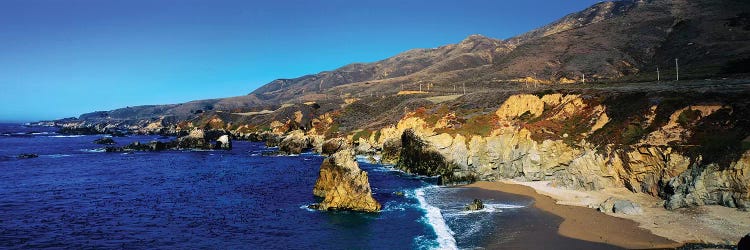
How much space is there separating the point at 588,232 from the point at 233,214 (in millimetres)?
31118

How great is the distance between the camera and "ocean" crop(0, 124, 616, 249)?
3719 cm

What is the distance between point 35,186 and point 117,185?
10.1m

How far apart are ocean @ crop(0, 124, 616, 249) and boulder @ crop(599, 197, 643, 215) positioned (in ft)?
16.9

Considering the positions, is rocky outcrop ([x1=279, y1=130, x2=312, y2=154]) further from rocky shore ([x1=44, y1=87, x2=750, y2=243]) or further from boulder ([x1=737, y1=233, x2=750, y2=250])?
boulder ([x1=737, y1=233, x2=750, y2=250])

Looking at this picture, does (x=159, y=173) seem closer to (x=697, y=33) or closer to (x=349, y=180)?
(x=349, y=180)

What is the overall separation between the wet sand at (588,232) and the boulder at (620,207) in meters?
0.85

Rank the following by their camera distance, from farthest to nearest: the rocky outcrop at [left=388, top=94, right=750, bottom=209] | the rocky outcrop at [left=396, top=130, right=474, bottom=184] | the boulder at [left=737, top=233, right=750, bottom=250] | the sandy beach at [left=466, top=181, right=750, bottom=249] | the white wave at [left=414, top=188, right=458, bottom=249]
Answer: the rocky outcrop at [left=396, top=130, right=474, bottom=184]
the rocky outcrop at [left=388, top=94, right=750, bottom=209]
the white wave at [left=414, top=188, right=458, bottom=249]
the sandy beach at [left=466, top=181, right=750, bottom=249]
the boulder at [left=737, top=233, right=750, bottom=250]

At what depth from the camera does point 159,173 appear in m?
78.6

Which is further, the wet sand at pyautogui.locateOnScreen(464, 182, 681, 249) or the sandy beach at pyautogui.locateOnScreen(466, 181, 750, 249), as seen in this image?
the wet sand at pyautogui.locateOnScreen(464, 182, 681, 249)

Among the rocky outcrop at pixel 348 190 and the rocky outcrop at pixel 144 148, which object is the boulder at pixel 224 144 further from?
the rocky outcrop at pixel 348 190

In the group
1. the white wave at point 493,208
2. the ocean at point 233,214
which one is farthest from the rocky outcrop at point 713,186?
the white wave at point 493,208

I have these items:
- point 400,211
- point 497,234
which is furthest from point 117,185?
point 497,234

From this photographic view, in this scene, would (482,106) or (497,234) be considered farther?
(482,106)

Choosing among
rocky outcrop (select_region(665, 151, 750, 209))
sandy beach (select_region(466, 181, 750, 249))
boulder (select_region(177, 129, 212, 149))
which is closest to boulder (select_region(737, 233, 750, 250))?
sandy beach (select_region(466, 181, 750, 249))
